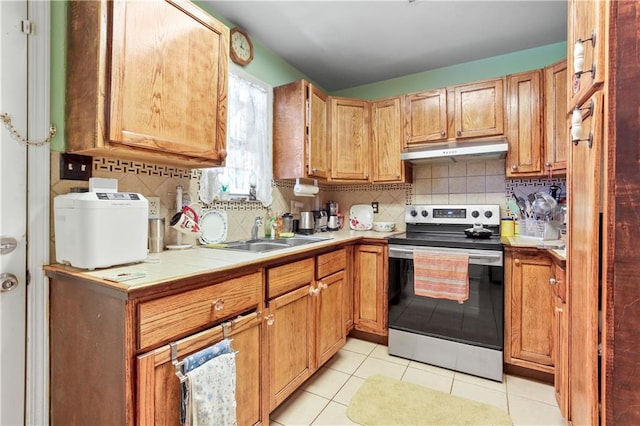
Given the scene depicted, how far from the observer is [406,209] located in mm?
2867

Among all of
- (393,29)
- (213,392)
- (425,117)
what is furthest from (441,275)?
(393,29)

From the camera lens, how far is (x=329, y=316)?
2.03m

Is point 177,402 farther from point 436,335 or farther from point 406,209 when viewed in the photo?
point 406,209

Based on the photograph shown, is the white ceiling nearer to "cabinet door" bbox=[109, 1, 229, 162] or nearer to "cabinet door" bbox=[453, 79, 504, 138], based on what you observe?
"cabinet door" bbox=[453, 79, 504, 138]

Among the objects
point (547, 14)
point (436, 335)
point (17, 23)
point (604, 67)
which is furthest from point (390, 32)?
point (436, 335)

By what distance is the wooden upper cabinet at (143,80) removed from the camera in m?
1.15

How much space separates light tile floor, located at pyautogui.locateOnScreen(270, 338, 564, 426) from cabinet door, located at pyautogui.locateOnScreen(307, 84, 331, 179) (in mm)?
1500

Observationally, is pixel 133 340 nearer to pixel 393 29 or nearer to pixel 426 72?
pixel 393 29

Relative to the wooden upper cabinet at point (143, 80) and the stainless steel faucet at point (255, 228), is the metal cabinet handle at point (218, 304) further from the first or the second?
the stainless steel faucet at point (255, 228)

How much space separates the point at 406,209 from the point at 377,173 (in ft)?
1.45

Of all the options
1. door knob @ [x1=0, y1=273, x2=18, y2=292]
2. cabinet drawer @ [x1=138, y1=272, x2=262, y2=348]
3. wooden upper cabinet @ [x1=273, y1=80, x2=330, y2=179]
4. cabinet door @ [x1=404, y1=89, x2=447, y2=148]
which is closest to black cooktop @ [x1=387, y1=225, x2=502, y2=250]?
cabinet door @ [x1=404, y1=89, x2=447, y2=148]

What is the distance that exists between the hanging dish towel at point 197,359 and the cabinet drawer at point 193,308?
0.29ft

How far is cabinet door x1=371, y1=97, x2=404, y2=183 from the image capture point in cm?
274

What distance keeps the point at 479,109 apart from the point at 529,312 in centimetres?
156
